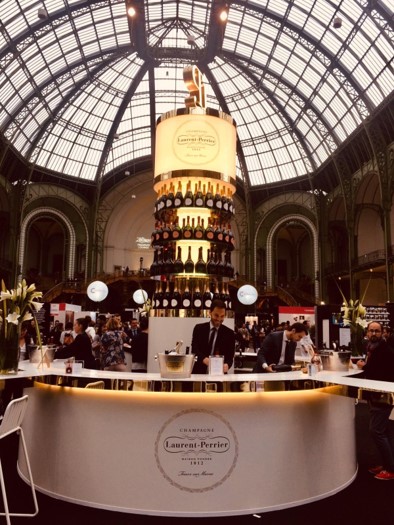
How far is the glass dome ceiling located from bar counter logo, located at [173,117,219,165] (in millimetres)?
12816

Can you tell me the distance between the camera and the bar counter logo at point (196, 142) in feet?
27.3

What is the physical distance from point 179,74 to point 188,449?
2981 cm

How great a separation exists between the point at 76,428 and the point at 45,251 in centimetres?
3717

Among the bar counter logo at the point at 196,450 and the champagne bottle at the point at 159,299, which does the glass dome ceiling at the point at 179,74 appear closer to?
the champagne bottle at the point at 159,299

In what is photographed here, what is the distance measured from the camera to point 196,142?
8.39m

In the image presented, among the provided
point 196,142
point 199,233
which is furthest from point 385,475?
point 196,142

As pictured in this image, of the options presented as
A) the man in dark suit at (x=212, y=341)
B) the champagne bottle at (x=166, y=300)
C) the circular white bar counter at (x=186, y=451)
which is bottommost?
the circular white bar counter at (x=186, y=451)

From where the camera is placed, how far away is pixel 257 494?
14.1ft

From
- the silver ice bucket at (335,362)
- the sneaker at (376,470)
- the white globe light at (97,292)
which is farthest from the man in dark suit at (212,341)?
the white globe light at (97,292)

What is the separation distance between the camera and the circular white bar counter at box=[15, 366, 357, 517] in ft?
13.9

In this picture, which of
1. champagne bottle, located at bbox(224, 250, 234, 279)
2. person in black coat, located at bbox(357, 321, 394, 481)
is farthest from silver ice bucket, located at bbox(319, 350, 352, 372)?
champagne bottle, located at bbox(224, 250, 234, 279)

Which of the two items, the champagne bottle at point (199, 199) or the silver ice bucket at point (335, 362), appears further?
the champagne bottle at point (199, 199)

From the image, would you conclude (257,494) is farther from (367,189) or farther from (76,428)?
(367,189)

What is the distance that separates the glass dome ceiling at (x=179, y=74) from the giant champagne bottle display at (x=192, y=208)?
12.8 m
